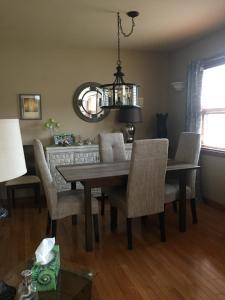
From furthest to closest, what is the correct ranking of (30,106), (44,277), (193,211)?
1. (30,106)
2. (193,211)
3. (44,277)

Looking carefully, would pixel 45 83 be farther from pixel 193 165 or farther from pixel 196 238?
pixel 196 238

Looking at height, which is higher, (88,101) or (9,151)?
(88,101)

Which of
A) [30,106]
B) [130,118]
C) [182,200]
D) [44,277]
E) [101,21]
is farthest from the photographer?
[130,118]

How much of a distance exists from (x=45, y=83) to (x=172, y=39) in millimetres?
2111

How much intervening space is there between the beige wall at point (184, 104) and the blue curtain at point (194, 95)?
20 centimetres

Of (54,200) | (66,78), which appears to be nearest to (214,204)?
(54,200)

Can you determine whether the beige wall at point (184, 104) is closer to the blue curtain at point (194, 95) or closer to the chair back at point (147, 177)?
the blue curtain at point (194, 95)

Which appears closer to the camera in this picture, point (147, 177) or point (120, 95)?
point (120, 95)

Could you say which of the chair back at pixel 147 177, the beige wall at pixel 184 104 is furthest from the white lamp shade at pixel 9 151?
the beige wall at pixel 184 104

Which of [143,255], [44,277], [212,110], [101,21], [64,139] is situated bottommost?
[143,255]

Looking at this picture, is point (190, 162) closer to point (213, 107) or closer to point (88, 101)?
point (213, 107)

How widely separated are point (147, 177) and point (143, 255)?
758 mm

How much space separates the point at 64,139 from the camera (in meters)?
4.38

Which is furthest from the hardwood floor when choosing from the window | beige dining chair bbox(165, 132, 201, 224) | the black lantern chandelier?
the black lantern chandelier
